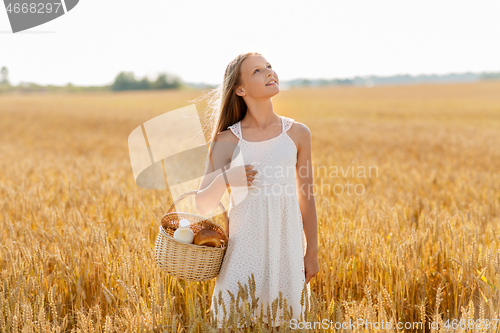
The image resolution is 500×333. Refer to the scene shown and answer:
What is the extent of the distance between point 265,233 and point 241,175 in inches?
14.7

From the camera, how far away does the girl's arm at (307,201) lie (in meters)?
2.24

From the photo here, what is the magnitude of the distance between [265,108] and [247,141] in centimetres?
22

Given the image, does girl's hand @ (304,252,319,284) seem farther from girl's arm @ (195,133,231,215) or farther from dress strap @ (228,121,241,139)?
dress strap @ (228,121,241,139)

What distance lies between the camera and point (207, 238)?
2.02 metres

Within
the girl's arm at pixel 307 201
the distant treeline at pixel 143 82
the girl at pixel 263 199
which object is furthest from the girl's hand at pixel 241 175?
the distant treeline at pixel 143 82

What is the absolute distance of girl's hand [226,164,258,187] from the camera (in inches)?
77.4

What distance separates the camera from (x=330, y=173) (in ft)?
23.4

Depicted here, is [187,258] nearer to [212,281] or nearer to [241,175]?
[241,175]

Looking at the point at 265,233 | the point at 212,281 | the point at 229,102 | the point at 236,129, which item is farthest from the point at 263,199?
the point at 212,281

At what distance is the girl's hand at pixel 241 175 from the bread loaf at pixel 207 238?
29cm

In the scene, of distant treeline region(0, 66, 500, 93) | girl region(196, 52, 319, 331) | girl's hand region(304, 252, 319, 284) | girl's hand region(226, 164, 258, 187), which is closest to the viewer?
girl's hand region(226, 164, 258, 187)

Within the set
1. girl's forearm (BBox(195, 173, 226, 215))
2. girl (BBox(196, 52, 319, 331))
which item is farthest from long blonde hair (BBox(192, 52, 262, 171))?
girl's forearm (BBox(195, 173, 226, 215))

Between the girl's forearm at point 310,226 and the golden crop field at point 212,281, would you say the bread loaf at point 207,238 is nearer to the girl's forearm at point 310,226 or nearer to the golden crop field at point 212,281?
the golden crop field at point 212,281

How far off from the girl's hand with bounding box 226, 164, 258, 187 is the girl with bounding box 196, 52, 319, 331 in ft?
0.06
